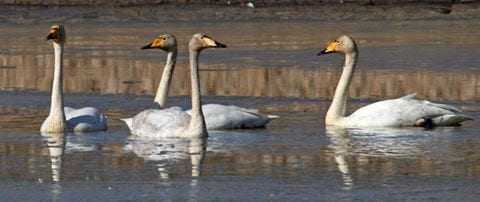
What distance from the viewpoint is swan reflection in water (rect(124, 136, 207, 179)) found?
940 cm

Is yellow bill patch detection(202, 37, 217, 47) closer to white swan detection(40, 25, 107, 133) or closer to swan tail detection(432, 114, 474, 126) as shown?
white swan detection(40, 25, 107, 133)

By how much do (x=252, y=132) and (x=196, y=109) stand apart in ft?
3.31

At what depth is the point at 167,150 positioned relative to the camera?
10258mm

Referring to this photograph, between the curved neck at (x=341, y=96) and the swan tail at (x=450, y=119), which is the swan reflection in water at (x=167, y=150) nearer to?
the curved neck at (x=341, y=96)

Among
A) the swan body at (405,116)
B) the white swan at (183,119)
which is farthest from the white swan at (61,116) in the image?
the swan body at (405,116)

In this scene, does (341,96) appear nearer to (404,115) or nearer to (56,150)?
(404,115)

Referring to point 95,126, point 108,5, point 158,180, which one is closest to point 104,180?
point 158,180

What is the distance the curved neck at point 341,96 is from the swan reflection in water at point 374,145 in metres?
0.21

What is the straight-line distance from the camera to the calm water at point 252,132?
27.9 feet

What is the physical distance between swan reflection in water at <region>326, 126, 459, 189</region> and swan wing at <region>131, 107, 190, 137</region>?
43.3 inches

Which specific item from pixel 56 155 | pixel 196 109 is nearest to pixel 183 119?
pixel 196 109

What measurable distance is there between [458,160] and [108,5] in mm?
18345

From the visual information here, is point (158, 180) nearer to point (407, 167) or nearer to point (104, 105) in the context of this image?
point (407, 167)

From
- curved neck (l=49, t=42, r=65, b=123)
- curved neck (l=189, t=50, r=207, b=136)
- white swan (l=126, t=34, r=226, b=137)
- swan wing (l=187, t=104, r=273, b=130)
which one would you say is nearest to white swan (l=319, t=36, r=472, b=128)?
swan wing (l=187, t=104, r=273, b=130)
